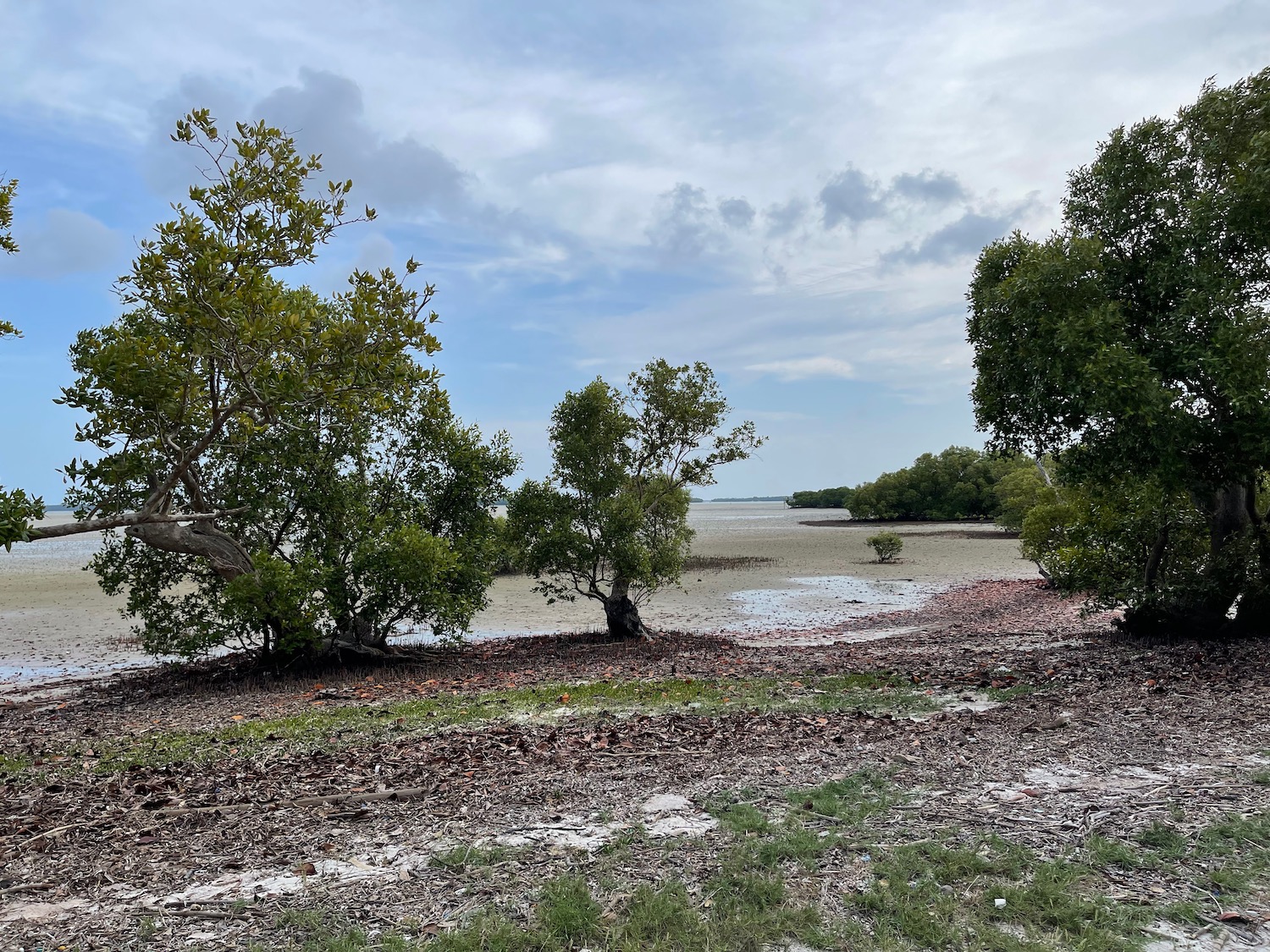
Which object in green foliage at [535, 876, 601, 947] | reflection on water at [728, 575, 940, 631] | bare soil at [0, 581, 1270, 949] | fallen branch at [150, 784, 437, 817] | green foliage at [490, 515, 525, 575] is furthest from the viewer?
reflection on water at [728, 575, 940, 631]

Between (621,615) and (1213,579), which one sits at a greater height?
(1213,579)

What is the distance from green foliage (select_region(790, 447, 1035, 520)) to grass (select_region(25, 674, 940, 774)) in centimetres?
9261

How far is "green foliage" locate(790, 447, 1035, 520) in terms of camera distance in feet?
328

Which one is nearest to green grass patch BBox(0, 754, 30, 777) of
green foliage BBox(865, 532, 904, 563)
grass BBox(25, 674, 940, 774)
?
grass BBox(25, 674, 940, 774)

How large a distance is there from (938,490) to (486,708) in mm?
99321

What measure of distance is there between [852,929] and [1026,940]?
88 cm

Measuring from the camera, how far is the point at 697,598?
108 feet

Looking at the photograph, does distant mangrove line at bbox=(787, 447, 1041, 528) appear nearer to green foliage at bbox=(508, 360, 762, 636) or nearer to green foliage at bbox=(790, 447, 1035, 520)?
green foliage at bbox=(790, 447, 1035, 520)

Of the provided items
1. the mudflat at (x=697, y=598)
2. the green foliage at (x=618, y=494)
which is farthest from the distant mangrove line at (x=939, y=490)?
the green foliage at (x=618, y=494)

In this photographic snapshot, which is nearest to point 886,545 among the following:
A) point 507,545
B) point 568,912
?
point 507,545

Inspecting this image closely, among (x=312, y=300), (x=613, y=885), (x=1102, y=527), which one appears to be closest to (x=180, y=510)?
(x=312, y=300)

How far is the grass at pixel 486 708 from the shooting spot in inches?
364

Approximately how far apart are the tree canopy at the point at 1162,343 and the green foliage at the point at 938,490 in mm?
87511

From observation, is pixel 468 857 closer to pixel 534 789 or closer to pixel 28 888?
pixel 534 789
